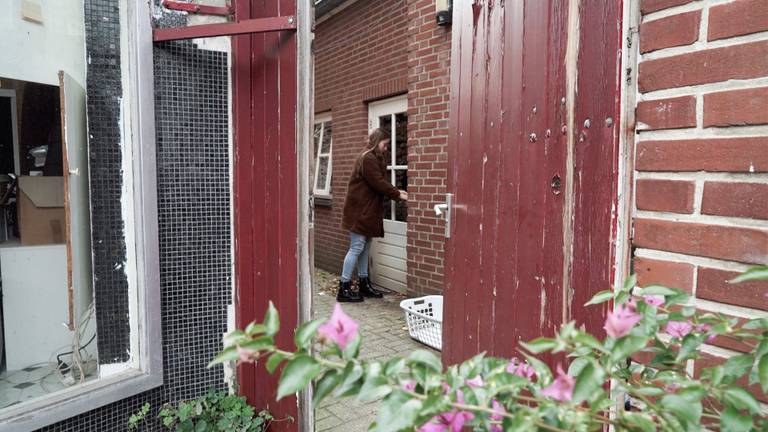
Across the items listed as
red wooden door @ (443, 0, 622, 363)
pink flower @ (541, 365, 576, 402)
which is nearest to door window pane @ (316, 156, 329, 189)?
red wooden door @ (443, 0, 622, 363)

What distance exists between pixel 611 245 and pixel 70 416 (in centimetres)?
230

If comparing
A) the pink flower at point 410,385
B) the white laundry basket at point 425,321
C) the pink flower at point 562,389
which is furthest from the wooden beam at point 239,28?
the white laundry basket at point 425,321

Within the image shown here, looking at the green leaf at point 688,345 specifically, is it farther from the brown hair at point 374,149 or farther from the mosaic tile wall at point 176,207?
the brown hair at point 374,149

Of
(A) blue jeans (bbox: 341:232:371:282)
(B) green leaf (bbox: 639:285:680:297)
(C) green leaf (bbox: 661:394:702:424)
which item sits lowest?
(A) blue jeans (bbox: 341:232:371:282)

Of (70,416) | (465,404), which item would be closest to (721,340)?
(465,404)

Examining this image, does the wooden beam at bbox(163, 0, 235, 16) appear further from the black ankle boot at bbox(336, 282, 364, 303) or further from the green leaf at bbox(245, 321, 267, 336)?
the black ankle boot at bbox(336, 282, 364, 303)

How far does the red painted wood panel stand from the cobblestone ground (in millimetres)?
698

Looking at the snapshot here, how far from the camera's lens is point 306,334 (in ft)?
2.56

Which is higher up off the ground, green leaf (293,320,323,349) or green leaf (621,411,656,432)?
green leaf (293,320,323,349)

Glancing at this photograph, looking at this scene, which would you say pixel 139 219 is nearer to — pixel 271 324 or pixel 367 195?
pixel 271 324

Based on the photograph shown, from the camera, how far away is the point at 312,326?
0.80 m

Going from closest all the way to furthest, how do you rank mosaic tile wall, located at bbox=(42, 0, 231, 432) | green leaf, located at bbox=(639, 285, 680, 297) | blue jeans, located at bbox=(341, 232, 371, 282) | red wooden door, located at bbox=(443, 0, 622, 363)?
green leaf, located at bbox=(639, 285, 680, 297) → red wooden door, located at bbox=(443, 0, 622, 363) → mosaic tile wall, located at bbox=(42, 0, 231, 432) → blue jeans, located at bbox=(341, 232, 371, 282)

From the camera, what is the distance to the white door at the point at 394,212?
631cm

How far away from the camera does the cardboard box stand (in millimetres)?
2453
